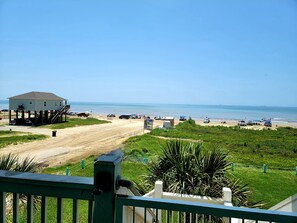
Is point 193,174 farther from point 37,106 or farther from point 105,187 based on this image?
point 37,106

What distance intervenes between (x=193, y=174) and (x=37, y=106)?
91.5 feet

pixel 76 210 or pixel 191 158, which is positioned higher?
pixel 76 210

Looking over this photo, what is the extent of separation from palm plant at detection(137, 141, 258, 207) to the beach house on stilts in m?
27.1

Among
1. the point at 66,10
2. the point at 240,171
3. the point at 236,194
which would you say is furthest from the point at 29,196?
the point at 240,171

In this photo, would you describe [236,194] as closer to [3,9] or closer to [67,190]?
[67,190]

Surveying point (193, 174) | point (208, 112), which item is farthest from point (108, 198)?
point (208, 112)

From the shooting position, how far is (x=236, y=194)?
4.29 metres

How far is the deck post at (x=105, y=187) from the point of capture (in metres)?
1.00

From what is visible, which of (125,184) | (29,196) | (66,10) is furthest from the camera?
(66,10)

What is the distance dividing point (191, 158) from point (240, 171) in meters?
5.26

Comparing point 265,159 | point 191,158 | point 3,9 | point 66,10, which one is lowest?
point 265,159

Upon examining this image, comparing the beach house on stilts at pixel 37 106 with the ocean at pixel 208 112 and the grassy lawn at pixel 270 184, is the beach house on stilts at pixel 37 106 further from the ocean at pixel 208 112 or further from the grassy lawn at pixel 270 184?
the grassy lawn at pixel 270 184

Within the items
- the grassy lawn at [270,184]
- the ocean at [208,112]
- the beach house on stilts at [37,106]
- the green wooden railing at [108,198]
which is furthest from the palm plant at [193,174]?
the ocean at [208,112]

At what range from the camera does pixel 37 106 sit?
28.0 m
